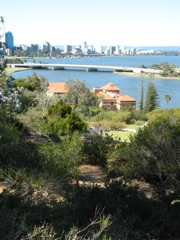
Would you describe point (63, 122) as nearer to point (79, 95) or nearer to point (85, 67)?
point (79, 95)

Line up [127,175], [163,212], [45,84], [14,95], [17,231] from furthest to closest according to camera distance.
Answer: [45,84]
[127,175]
[14,95]
[163,212]
[17,231]

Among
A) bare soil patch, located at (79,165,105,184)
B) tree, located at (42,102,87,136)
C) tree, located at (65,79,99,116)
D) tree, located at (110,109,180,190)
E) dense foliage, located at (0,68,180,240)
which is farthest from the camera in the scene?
tree, located at (65,79,99,116)

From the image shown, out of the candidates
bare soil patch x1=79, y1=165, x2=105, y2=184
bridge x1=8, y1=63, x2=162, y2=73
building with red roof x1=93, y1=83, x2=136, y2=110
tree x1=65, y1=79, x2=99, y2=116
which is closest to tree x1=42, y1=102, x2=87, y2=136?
bare soil patch x1=79, y1=165, x2=105, y2=184

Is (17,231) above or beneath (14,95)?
beneath

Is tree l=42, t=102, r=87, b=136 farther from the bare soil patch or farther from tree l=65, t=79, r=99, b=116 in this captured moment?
tree l=65, t=79, r=99, b=116

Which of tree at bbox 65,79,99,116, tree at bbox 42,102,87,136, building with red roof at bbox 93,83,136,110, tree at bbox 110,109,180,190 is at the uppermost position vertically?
tree at bbox 110,109,180,190

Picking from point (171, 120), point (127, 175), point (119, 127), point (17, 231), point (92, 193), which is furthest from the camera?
point (119, 127)

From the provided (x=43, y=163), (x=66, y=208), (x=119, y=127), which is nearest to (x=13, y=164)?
(x=43, y=163)

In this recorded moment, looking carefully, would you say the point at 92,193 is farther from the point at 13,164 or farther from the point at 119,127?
the point at 119,127

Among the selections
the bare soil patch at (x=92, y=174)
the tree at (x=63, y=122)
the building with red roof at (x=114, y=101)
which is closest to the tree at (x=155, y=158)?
the bare soil patch at (x=92, y=174)

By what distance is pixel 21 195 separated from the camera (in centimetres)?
344

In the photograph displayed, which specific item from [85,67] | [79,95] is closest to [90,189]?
[79,95]

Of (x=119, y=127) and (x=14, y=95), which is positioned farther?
(x=119, y=127)

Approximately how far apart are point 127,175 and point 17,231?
2.92m
